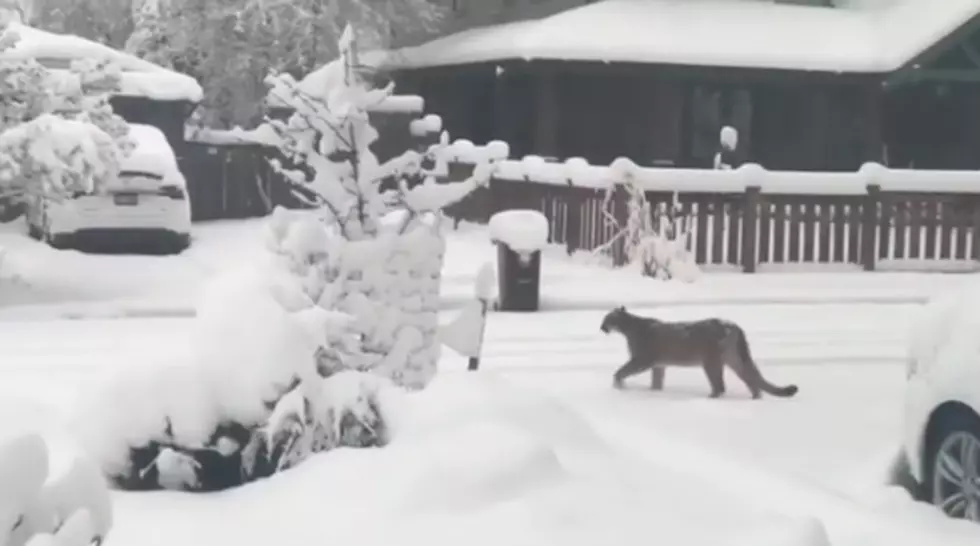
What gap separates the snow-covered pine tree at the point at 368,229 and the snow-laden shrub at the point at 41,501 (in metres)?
3.96

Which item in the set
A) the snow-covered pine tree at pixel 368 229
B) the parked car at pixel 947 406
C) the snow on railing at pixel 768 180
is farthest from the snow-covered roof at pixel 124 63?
the parked car at pixel 947 406

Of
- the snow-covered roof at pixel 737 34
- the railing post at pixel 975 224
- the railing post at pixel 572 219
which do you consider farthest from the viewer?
the snow-covered roof at pixel 737 34

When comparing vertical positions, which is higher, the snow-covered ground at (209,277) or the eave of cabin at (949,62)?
the eave of cabin at (949,62)

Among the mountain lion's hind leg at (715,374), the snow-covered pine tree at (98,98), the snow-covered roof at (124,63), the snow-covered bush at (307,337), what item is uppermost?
the snow-covered roof at (124,63)

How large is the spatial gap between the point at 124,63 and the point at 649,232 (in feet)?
30.3

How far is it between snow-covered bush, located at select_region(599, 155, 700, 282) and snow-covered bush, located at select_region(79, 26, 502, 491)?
779cm

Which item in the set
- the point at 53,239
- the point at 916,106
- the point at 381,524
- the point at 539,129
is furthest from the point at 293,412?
the point at 916,106

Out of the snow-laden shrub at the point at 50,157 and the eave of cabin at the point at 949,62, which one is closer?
the snow-laden shrub at the point at 50,157

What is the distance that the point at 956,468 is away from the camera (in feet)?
21.2

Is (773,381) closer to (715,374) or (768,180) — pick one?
(715,374)

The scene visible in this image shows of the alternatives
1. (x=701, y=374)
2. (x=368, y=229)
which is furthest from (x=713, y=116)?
(x=368, y=229)

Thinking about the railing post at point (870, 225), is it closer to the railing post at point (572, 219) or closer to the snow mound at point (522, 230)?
the railing post at point (572, 219)

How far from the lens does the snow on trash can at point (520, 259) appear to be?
530 inches

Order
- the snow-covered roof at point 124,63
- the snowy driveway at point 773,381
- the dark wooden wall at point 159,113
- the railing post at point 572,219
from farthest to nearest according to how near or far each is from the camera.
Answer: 1. the dark wooden wall at point 159,113
2. the snow-covered roof at point 124,63
3. the railing post at point 572,219
4. the snowy driveway at point 773,381
